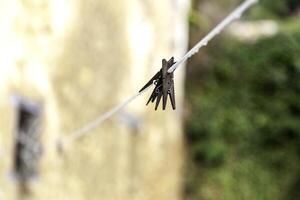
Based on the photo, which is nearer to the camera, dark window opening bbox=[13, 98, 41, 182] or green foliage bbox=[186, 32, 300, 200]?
dark window opening bbox=[13, 98, 41, 182]

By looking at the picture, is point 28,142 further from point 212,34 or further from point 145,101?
point 212,34

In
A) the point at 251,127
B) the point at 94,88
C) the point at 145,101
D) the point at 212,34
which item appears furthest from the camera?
the point at 251,127

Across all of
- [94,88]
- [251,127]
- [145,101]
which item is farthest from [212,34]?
[251,127]

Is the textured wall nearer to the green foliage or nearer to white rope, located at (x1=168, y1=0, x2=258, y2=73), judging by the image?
the green foliage

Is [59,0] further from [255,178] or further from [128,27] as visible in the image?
[255,178]

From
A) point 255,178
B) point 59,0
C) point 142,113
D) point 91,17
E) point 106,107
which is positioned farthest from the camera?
point 255,178

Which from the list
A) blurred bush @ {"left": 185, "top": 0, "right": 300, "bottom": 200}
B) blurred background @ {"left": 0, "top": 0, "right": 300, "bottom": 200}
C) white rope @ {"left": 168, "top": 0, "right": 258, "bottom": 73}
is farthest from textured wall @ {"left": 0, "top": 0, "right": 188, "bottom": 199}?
white rope @ {"left": 168, "top": 0, "right": 258, "bottom": 73}

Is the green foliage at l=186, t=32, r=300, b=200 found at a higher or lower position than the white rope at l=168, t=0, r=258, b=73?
higher

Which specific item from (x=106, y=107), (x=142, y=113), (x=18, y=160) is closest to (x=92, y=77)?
(x=106, y=107)
